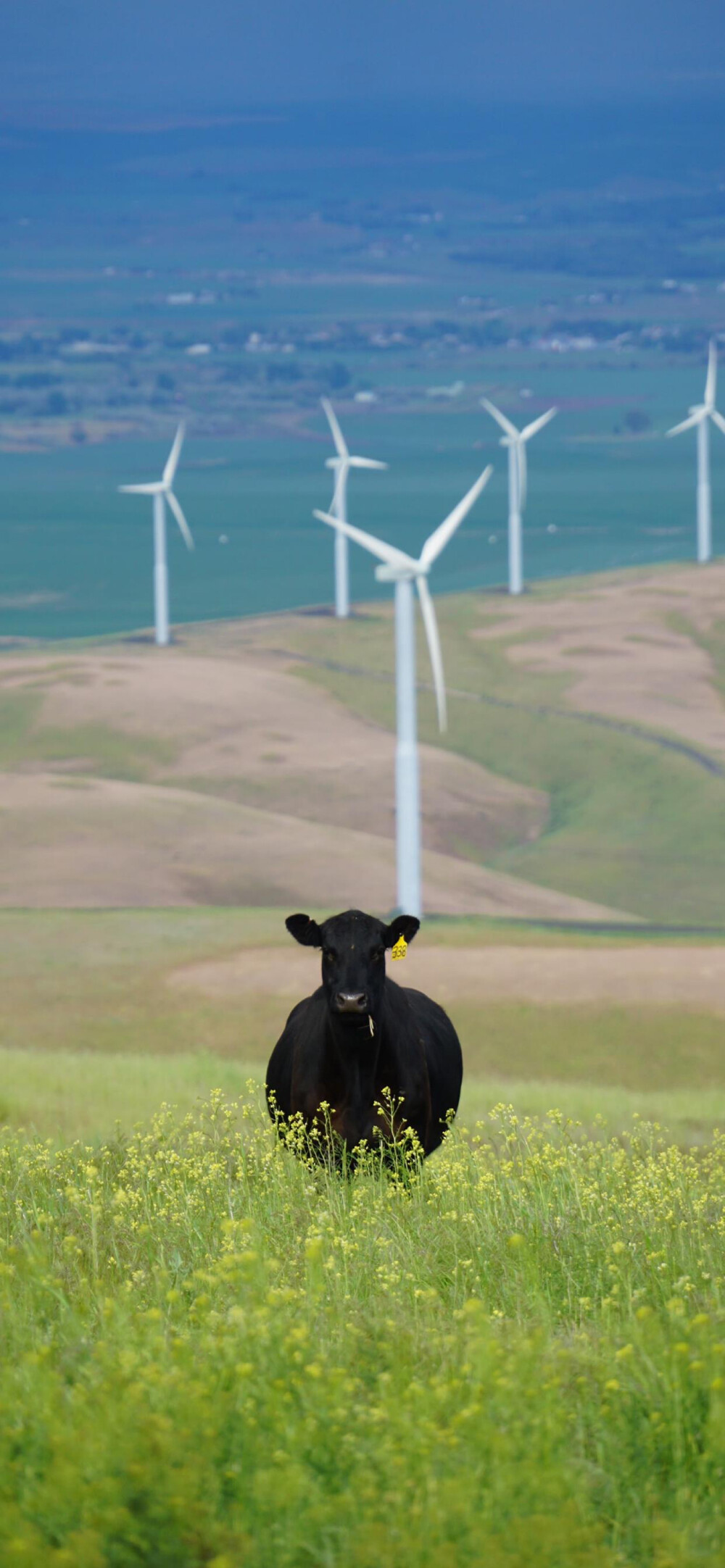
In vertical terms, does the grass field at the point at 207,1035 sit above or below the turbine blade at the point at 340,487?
below

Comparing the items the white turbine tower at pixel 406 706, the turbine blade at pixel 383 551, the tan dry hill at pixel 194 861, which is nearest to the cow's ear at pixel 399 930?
the turbine blade at pixel 383 551

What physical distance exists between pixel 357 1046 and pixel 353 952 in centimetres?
71

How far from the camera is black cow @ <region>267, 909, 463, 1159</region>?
13602mm

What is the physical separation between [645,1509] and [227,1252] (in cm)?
344

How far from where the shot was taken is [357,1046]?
546 inches

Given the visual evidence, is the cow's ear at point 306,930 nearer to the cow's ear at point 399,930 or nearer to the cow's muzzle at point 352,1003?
the cow's ear at point 399,930

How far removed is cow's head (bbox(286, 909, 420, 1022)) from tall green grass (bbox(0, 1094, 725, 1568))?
245 cm

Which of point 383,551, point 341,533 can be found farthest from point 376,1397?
point 341,533

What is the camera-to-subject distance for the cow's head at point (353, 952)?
13289 millimetres

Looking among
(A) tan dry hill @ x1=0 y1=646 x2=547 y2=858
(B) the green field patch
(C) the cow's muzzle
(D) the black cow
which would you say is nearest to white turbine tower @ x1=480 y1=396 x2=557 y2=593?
(A) tan dry hill @ x1=0 y1=646 x2=547 y2=858

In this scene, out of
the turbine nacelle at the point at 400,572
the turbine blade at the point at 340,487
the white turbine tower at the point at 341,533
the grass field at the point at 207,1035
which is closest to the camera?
the grass field at the point at 207,1035

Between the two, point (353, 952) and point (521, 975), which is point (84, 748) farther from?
point (353, 952)

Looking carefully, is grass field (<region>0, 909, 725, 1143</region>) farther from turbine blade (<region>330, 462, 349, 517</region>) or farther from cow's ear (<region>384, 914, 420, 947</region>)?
turbine blade (<region>330, 462, 349, 517</region>)

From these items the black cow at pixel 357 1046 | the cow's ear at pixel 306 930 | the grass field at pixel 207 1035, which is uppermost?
the cow's ear at pixel 306 930
